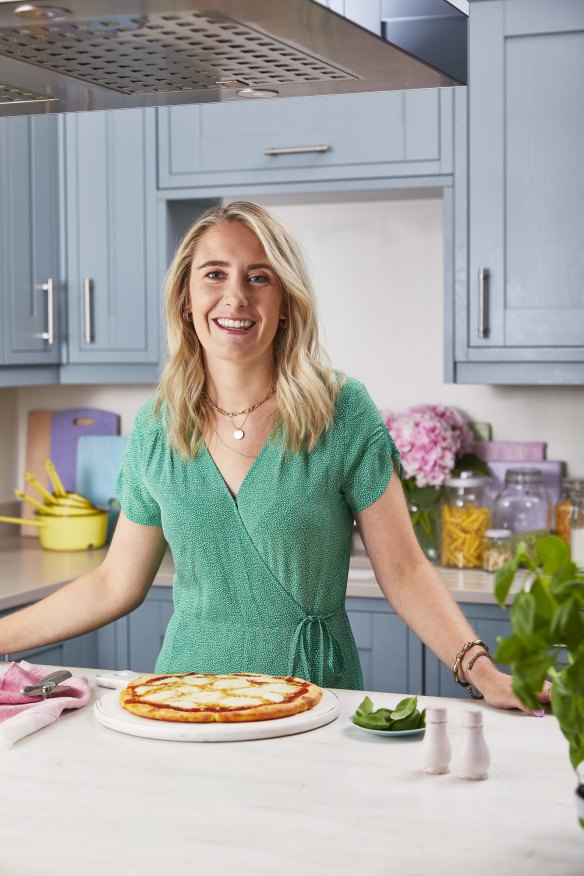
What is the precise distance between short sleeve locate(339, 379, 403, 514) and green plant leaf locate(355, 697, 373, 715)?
46 centimetres

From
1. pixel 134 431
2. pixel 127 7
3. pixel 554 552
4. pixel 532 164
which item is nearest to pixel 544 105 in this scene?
pixel 532 164

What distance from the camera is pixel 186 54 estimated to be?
4.45 ft

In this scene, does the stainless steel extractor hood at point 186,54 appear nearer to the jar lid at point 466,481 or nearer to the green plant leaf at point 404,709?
the green plant leaf at point 404,709

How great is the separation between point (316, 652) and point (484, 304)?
52.6 inches

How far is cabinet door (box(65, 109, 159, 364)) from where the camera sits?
327 cm

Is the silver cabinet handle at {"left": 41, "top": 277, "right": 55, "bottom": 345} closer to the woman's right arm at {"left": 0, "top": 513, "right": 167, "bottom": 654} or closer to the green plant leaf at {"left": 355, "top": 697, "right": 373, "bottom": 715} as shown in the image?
the woman's right arm at {"left": 0, "top": 513, "right": 167, "bottom": 654}

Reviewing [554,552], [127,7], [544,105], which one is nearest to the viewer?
[554,552]

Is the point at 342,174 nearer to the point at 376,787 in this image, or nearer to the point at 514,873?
the point at 376,787

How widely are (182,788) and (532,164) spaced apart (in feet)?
6.78

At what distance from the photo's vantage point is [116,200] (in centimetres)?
330

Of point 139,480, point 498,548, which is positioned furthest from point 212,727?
point 498,548

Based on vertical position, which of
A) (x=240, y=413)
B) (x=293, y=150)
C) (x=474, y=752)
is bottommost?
(x=474, y=752)

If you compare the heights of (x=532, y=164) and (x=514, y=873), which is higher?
(x=532, y=164)

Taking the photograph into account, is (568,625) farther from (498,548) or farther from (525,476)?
(525,476)
